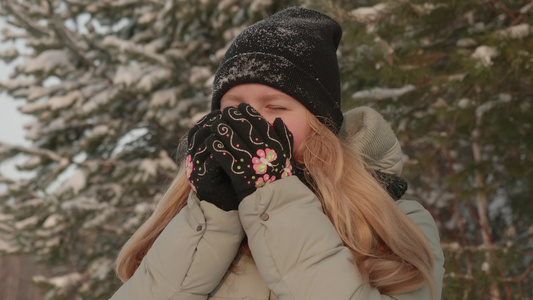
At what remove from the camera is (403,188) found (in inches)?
72.2

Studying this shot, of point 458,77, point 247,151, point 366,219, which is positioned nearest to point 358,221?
point 366,219

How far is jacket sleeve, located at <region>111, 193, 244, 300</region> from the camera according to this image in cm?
142

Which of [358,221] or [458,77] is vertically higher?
[358,221]

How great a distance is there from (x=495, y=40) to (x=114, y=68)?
556cm

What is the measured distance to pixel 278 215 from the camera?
138cm

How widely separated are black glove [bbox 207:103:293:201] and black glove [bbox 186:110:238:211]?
0.04m

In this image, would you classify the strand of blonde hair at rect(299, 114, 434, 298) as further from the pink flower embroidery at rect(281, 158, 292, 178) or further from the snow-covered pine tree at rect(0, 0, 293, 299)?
the snow-covered pine tree at rect(0, 0, 293, 299)

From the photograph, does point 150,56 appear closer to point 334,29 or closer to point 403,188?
point 334,29

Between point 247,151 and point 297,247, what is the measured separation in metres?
0.30

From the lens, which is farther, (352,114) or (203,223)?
(352,114)

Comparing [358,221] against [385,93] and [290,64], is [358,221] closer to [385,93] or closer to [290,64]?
[290,64]

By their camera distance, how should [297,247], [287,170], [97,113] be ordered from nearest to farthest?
[297,247], [287,170], [97,113]

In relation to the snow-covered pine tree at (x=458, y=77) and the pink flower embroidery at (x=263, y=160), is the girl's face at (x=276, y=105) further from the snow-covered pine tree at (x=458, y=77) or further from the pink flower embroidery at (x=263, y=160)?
the snow-covered pine tree at (x=458, y=77)

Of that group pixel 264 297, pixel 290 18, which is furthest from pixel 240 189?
pixel 290 18
